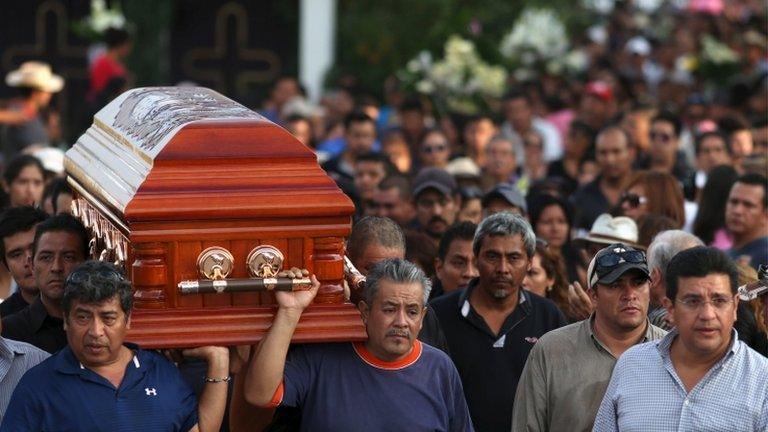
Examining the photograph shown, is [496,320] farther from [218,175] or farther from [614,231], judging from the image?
[218,175]

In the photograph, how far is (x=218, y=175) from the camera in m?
5.83

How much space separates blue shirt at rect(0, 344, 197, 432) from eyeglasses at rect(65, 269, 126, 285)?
245 millimetres

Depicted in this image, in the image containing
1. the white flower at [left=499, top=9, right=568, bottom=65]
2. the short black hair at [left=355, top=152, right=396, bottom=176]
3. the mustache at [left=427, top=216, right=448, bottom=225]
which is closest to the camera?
the mustache at [left=427, top=216, right=448, bottom=225]

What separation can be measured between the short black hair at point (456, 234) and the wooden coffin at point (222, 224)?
2087mm

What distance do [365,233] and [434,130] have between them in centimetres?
629

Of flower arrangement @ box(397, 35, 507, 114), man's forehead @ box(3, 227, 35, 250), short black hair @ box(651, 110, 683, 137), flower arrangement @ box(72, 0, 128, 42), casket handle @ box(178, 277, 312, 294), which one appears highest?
flower arrangement @ box(72, 0, 128, 42)

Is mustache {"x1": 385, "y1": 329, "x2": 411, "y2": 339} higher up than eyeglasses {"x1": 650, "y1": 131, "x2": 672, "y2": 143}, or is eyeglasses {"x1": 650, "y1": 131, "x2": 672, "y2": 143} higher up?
eyeglasses {"x1": 650, "y1": 131, "x2": 672, "y2": 143}

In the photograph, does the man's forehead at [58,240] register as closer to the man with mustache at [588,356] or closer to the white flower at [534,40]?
the man with mustache at [588,356]

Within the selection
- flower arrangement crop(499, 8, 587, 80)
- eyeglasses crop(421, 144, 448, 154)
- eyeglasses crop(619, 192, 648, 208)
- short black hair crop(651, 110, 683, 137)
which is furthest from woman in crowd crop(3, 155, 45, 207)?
flower arrangement crop(499, 8, 587, 80)

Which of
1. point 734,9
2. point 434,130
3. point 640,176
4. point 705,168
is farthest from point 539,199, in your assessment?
point 734,9

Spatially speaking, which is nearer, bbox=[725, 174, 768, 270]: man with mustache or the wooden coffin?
the wooden coffin

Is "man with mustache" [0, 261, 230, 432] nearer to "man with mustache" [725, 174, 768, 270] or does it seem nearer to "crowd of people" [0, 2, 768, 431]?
"crowd of people" [0, 2, 768, 431]

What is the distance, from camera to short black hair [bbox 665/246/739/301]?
19.0ft

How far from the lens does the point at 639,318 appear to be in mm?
6379
